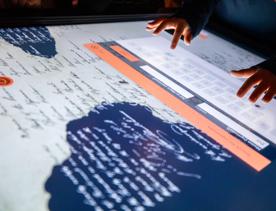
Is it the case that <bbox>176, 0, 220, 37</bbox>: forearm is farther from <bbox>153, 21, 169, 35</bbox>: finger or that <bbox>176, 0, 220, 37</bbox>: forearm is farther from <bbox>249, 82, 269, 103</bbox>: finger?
<bbox>249, 82, 269, 103</bbox>: finger

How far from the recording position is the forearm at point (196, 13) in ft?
3.92

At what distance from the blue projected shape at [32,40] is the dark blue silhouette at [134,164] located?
0.92 feet

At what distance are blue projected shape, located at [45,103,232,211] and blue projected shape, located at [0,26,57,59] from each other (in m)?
0.27

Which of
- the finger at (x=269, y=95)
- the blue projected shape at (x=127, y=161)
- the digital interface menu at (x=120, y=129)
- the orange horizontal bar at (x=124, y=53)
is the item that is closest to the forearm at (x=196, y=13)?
the digital interface menu at (x=120, y=129)

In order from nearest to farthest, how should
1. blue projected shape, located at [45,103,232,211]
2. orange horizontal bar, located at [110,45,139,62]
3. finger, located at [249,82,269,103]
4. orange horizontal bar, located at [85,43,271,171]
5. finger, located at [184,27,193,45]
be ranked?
blue projected shape, located at [45,103,232,211], orange horizontal bar, located at [85,43,271,171], finger, located at [249,82,269,103], orange horizontal bar, located at [110,45,139,62], finger, located at [184,27,193,45]

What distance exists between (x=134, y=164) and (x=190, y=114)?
273mm

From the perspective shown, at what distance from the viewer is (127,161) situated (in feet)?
2.18

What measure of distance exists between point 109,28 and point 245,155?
2.22ft

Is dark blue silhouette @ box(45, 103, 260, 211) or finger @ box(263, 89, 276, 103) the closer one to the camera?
dark blue silhouette @ box(45, 103, 260, 211)

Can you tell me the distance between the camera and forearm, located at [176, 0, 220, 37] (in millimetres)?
1194

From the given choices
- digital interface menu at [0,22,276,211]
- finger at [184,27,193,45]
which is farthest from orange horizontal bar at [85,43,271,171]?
finger at [184,27,193,45]

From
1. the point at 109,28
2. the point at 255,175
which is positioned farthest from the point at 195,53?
the point at 255,175

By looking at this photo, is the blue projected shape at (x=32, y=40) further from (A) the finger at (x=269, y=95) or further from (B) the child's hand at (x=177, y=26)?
(A) the finger at (x=269, y=95)

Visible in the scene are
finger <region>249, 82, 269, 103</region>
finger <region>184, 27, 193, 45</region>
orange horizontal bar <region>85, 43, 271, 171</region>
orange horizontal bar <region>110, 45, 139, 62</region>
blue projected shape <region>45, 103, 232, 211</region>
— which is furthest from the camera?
finger <region>184, 27, 193, 45</region>
